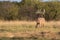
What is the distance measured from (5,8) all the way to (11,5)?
0.91 m

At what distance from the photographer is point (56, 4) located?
99.3ft

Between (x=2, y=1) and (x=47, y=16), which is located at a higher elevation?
(x=2, y=1)

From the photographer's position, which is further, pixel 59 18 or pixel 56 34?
pixel 59 18

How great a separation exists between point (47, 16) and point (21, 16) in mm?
3162

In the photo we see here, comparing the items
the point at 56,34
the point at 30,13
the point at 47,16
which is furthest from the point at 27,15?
the point at 56,34

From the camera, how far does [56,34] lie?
1681cm

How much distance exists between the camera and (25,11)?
99.7 ft

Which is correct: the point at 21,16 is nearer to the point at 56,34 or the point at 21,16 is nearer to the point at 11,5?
the point at 11,5

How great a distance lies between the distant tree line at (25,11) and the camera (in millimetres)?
29922

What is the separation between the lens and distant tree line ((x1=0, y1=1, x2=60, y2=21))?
29.9 metres

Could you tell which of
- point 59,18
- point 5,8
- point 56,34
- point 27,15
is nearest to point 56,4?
point 59,18

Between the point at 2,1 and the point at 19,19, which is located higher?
the point at 2,1

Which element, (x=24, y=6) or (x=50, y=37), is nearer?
(x=50, y=37)

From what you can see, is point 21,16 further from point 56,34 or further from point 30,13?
point 56,34
